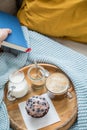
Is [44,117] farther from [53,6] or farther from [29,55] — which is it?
[53,6]

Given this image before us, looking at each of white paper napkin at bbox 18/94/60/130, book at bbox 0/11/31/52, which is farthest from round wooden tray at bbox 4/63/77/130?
book at bbox 0/11/31/52

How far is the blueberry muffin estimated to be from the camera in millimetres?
969

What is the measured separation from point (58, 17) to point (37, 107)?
414 millimetres

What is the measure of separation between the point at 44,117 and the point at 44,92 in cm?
11

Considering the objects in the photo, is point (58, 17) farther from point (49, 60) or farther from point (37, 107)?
point (37, 107)

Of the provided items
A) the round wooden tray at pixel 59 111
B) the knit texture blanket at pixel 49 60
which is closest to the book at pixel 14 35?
the knit texture blanket at pixel 49 60

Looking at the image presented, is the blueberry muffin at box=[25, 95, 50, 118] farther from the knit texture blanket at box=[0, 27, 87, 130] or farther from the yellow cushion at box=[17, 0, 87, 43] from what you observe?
the yellow cushion at box=[17, 0, 87, 43]

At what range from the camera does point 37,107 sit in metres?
0.97

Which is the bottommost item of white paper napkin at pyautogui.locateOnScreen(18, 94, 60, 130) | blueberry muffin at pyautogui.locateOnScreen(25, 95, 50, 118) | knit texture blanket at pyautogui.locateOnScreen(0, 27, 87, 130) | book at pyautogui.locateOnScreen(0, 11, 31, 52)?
white paper napkin at pyautogui.locateOnScreen(18, 94, 60, 130)

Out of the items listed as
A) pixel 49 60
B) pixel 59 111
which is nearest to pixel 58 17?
pixel 49 60

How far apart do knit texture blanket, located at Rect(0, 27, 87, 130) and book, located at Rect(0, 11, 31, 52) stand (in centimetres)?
3

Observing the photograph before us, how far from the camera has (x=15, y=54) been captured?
1.20 m

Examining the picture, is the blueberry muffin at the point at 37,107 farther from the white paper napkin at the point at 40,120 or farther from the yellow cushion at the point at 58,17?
the yellow cushion at the point at 58,17

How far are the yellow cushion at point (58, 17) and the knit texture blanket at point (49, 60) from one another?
4 centimetres
